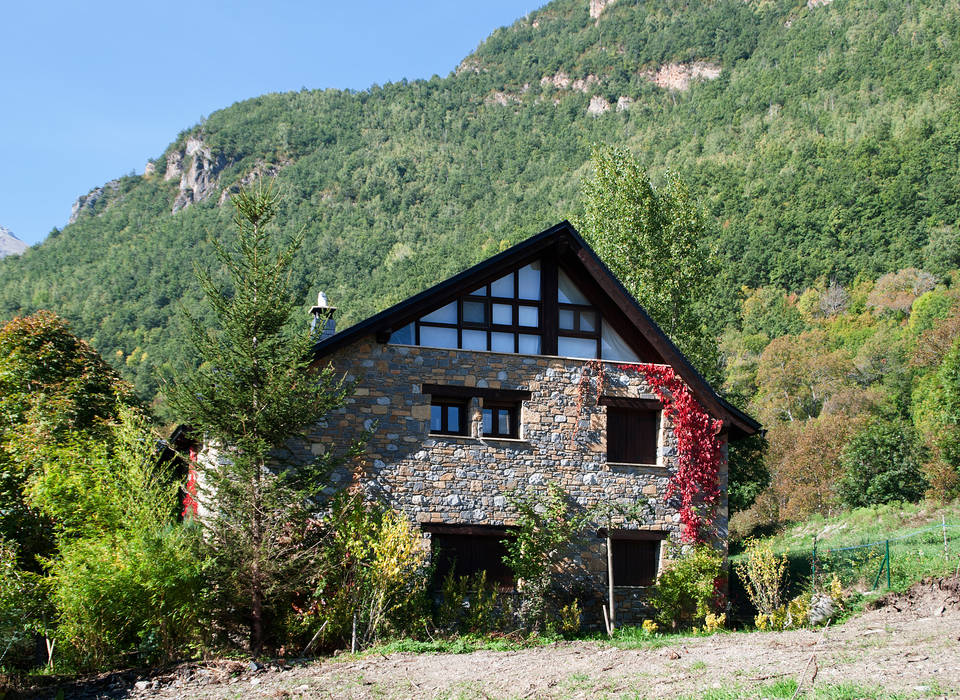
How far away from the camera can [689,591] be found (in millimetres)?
18297

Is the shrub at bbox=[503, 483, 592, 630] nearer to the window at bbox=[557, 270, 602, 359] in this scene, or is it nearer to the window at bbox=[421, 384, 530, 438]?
the window at bbox=[421, 384, 530, 438]

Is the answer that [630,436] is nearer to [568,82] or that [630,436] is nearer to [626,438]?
[626,438]

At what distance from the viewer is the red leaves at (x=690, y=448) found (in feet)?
62.7

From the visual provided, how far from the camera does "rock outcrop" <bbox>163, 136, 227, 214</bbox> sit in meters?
133

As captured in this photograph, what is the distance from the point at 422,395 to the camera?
18.2 meters

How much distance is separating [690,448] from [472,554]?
5111 mm

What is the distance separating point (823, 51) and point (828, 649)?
11294 centimetres

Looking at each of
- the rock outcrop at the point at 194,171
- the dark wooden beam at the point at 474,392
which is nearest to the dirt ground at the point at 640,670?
the dark wooden beam at the point at 474,392

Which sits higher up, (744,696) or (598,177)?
(598,177)

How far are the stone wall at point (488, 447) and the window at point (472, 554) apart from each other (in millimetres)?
293


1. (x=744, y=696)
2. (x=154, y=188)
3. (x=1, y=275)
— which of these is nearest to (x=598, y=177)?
(x=744, y=696)

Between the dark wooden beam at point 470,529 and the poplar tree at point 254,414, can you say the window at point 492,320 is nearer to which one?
the poplar tree at point 254,414

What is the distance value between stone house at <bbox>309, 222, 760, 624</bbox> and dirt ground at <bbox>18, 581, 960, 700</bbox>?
3.68 metres

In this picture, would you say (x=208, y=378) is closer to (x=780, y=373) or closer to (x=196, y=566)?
(x=196, y=566)
